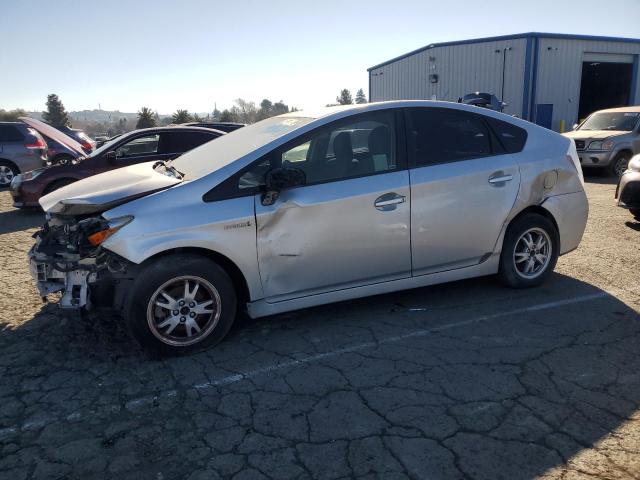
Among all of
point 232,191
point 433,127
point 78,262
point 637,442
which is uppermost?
point 433,127

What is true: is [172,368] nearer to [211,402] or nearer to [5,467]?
[211,402]

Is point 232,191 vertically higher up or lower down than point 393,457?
higher up

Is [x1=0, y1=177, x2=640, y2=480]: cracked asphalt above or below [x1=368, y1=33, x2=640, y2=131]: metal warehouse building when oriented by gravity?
below

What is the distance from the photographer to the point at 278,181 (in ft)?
12.3

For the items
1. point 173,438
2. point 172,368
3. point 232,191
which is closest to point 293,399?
point 173,438

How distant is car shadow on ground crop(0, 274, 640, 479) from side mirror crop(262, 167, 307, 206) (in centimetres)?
113

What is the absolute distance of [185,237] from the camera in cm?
360

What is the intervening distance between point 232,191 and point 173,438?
68.6 inches

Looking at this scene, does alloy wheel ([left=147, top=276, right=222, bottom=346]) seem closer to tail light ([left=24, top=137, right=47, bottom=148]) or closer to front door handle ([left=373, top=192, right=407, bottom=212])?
front door handle ([left=373, top=192, right=407, bottom=212])

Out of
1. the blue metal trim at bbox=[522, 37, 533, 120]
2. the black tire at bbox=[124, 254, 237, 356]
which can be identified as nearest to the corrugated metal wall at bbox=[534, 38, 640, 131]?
the blue metal trim at bbox=[522, 37, 533, 120]

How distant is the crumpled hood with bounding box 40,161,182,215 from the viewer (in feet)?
12.3

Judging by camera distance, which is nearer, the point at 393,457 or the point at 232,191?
the point at 393,457

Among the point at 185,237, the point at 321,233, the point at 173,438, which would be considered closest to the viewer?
the point at 173,438

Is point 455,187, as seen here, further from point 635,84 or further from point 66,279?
point 635,84
